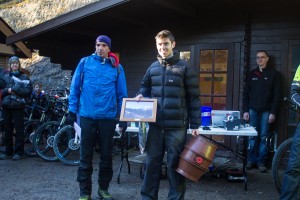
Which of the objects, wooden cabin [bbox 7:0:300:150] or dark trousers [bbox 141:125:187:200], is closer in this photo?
dark trousers [bbox 141:125:187:200]

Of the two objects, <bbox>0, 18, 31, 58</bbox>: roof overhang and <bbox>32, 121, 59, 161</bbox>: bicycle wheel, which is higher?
<bbox>0, 18, 31, 58</bbox>: roof overhang

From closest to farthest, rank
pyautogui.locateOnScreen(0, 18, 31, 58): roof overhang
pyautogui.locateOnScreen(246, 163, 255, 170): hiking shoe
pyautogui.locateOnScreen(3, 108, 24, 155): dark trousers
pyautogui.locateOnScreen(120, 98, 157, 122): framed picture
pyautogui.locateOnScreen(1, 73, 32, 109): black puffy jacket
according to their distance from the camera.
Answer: pyautogui.locateOnScreen(120, 98, 157, 122): framed picture < pyautogui.locateOnScreen(246, 163, 255, 170): hiking shoe < pyautogui.locateOnScreen(1, 73, 32, 109): black puffy jacket < pyautogui.locateOnScreen(3, 108, 24, 155): dark trousers < pyautogui.locateOnScreen(0, 18, 31, 58): roof overhang

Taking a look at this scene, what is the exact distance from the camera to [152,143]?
394 centimetres

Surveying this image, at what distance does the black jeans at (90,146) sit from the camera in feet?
13.8

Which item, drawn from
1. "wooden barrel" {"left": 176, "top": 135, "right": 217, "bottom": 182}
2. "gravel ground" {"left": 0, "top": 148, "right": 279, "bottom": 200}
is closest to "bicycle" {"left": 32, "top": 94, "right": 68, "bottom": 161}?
"gravel ground" {"left": 0, "top": 148, "right": 279, "bottom": 200}

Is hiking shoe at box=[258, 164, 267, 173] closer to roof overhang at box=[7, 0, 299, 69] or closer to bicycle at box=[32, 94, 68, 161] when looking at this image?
roof overhang at box=[7, 0, 299, 69]

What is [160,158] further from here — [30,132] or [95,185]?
[30,132]

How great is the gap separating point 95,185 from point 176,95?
211 centimetres

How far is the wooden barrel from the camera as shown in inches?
147

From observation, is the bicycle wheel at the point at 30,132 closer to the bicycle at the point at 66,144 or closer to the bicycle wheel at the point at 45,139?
the bicycle wheel at the point at 45,139

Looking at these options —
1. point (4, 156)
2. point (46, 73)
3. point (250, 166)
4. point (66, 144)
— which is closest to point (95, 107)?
point (66, 144)

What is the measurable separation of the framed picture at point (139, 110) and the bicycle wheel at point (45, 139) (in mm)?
3266

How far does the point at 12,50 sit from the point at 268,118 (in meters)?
7.31

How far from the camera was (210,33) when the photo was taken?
23.3ft
